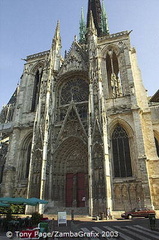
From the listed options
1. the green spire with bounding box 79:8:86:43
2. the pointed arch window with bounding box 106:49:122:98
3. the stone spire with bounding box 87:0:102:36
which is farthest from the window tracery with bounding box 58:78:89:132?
the stone spire with bounding box 87:0:102:36

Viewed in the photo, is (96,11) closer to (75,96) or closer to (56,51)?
(56,51)

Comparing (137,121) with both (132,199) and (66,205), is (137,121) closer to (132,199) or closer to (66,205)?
(132,199)

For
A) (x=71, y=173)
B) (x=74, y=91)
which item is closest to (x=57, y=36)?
(x=74, y=91)

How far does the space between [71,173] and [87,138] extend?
364 centimetres

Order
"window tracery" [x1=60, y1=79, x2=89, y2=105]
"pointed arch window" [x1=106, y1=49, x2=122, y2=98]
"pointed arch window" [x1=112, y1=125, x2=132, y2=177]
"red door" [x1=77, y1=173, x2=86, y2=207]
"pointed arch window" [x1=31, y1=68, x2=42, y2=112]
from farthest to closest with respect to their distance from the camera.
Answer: "pointed arch window" [x1=31, y1=68, x2=42, y2=112], "window tracery" [x1=60, y1=79, x2=89, y2=105], "pointed arch window" [x1=106, y1=49, x2=122, y2=98], "red door" [x1=77, y1=173, x2=86, y2=207], "pointed arch window" [x1=112, y1=125, x2=132, y2=177]

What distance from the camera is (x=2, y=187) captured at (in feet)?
57.8

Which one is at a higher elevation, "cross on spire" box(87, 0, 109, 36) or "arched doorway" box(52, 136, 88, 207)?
"cross on spire" box(87, 0, 109, 36)

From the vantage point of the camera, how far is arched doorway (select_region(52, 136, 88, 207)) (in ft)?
53.1

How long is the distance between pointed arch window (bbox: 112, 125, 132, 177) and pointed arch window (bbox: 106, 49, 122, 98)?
4.46 metres

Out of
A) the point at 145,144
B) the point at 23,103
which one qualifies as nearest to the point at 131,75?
the point at 145,144

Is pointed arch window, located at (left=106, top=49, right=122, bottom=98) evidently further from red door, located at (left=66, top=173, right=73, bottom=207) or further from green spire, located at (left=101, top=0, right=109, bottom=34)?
green spire, located at (left=101, top=0, right=109, bottom=34)

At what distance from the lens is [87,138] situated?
55.6 ft

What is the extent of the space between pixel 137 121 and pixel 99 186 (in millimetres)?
6452

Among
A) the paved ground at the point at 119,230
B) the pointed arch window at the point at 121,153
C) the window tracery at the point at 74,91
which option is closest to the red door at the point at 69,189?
the pointed arch window at the point at 121,153
